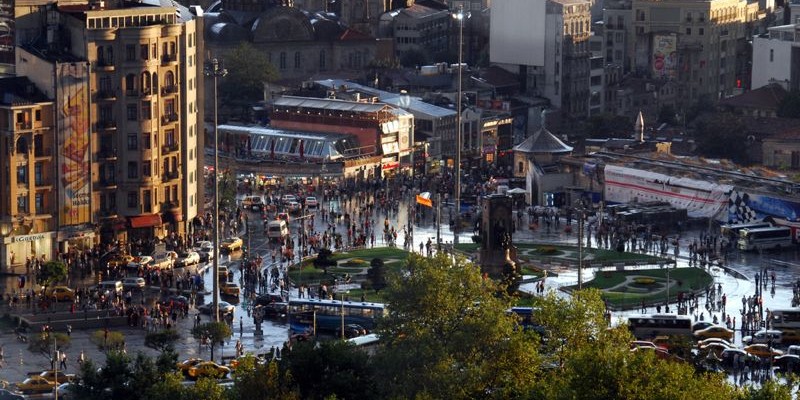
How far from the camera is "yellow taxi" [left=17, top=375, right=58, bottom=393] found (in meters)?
89.1

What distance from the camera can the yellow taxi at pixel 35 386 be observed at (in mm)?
89125

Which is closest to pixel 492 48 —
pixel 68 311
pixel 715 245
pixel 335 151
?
pixel 335 151

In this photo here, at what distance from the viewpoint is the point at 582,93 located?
18138 centimetres

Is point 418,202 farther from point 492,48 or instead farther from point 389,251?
point 492,48

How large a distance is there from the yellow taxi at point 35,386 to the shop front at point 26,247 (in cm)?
2652

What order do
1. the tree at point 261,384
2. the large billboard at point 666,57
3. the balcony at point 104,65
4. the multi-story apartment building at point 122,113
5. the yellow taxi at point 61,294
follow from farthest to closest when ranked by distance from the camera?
the large billboard at point 666,57
the balcony at point 104,65
the multi-story apartment building at point 122,113
the yellow taxi at point 61,294
the tree at point 261,384

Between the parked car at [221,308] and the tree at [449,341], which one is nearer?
the tree at [449,341]

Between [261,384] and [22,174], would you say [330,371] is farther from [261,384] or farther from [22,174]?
[22,174]

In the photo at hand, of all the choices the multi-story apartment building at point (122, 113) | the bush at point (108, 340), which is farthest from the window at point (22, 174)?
the bush at point (108, 340)

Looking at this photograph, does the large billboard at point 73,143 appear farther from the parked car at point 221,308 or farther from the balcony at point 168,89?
the parked car at point 221,308

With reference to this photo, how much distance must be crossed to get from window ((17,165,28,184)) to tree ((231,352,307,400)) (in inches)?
1575

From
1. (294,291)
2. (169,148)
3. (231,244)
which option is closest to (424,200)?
(231,244)

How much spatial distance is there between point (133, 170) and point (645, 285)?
26.2 metres

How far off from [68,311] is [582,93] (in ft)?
269
